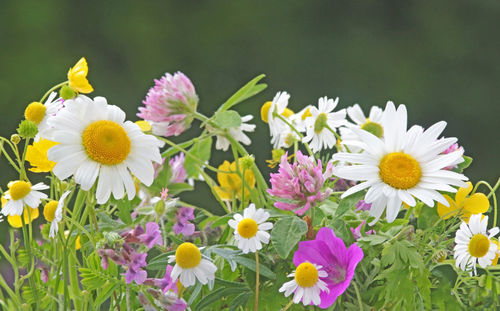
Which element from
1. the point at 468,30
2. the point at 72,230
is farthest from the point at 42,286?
the point at 468,30

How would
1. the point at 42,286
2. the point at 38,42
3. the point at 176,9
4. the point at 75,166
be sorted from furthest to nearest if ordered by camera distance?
the point at 176,9, the point at 38,42, the point at 42,286, the point at 75,166

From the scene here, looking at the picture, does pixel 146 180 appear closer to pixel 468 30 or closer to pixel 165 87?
pixel 165 87

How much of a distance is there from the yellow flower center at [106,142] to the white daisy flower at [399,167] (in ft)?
0.46

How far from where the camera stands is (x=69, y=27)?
2.61 metres

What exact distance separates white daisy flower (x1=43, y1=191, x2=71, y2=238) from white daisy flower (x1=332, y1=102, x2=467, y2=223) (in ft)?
0.62

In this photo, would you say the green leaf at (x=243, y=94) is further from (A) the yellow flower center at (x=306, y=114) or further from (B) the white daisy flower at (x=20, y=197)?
(B) the white daisy flower at (x=20, y=197)

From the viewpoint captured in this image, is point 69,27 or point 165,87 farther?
point 69,27

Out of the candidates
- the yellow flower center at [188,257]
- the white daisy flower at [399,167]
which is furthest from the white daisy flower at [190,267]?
the white daisy flower at [399,167]

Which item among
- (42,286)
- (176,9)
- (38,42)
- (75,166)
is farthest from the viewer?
(176,9)

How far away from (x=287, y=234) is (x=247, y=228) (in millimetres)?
29

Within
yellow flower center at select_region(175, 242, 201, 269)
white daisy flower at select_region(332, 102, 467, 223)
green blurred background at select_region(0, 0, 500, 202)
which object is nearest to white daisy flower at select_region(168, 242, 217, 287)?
yellow flower center at select_region(175, 242, 201, 269)

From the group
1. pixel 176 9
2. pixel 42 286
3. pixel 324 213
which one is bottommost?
pixel 42 286

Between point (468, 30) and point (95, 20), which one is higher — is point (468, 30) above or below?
above

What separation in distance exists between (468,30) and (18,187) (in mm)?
2649
